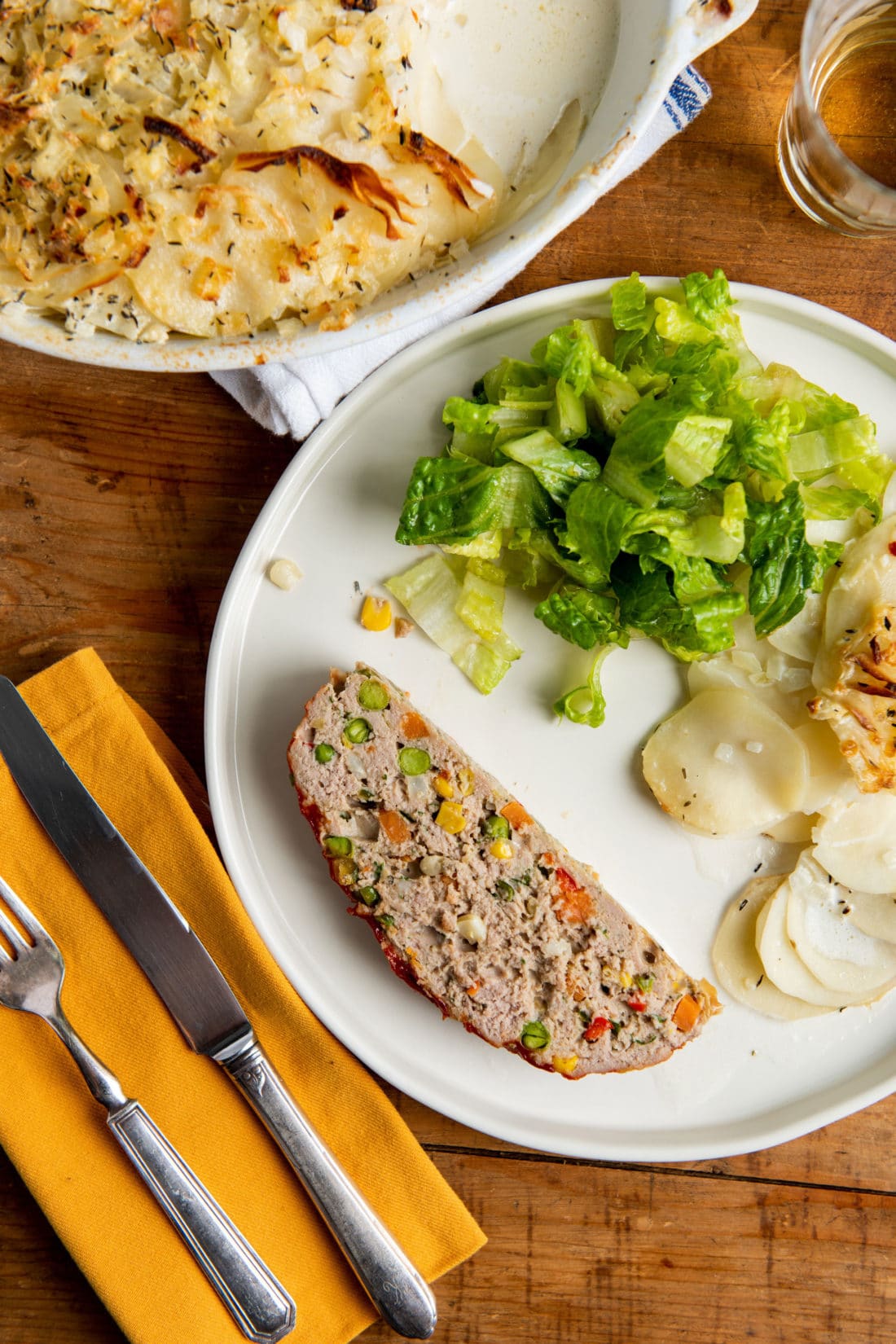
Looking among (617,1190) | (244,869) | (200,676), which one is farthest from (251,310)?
(617,1190)

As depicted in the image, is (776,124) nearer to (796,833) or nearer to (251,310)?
(251,310)

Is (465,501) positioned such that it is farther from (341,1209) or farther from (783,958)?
(341,1209)

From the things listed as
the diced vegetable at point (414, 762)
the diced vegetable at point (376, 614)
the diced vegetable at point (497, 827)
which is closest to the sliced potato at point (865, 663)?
the diced vegetable at point (497, 827)

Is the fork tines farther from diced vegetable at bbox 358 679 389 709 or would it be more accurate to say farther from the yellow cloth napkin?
diced vegetable at bbox 358 679 389 709

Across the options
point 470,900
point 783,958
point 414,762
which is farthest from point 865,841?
point 414,762

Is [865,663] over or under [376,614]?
over

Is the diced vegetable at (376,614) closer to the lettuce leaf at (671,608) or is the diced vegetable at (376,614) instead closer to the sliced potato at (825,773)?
the lettuce leaf at (671,608)

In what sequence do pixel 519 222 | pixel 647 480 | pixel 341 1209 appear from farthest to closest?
pixel 341 1209, pixel 647 480, pixel 519 222
